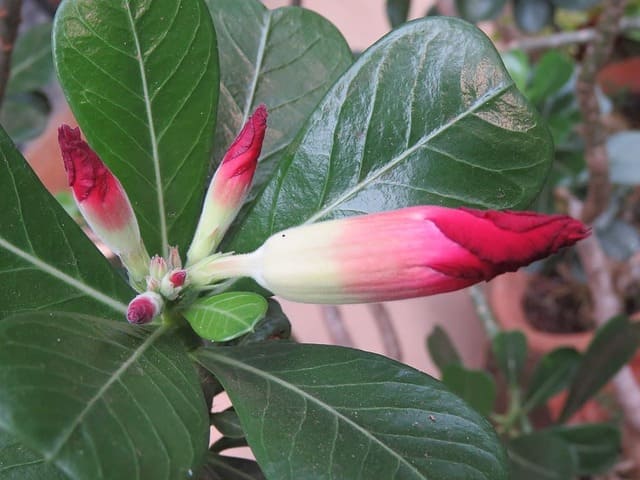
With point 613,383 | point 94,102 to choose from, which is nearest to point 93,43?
point 94,102

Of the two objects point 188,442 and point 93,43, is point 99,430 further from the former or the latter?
point 93,43

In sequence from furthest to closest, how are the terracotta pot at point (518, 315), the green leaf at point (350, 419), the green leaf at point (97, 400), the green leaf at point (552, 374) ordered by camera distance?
1. the terracotta pot at point (518, 315)
2. the green leaf at point (552, 374)
3. the green leaf at point (350, 419)
4. the green leaf at point (97, 400)

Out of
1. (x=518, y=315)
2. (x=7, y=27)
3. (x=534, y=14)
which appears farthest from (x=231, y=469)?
(x=518, y=315)

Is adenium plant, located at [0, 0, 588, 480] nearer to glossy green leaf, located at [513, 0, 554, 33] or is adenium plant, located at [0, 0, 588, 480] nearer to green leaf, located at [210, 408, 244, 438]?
green leaf, located at [210, 408, 244, 438]

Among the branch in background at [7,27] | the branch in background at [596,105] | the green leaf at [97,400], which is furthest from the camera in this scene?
the branch in background at [596,105]

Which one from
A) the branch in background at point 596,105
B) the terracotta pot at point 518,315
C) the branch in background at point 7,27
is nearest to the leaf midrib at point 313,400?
the branch in background at point 7,27

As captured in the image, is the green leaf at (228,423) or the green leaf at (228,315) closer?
the green leaf at (228,315)

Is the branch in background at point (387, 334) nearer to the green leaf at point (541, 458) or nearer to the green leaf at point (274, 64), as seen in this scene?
the green leaf at point (541, 458)
